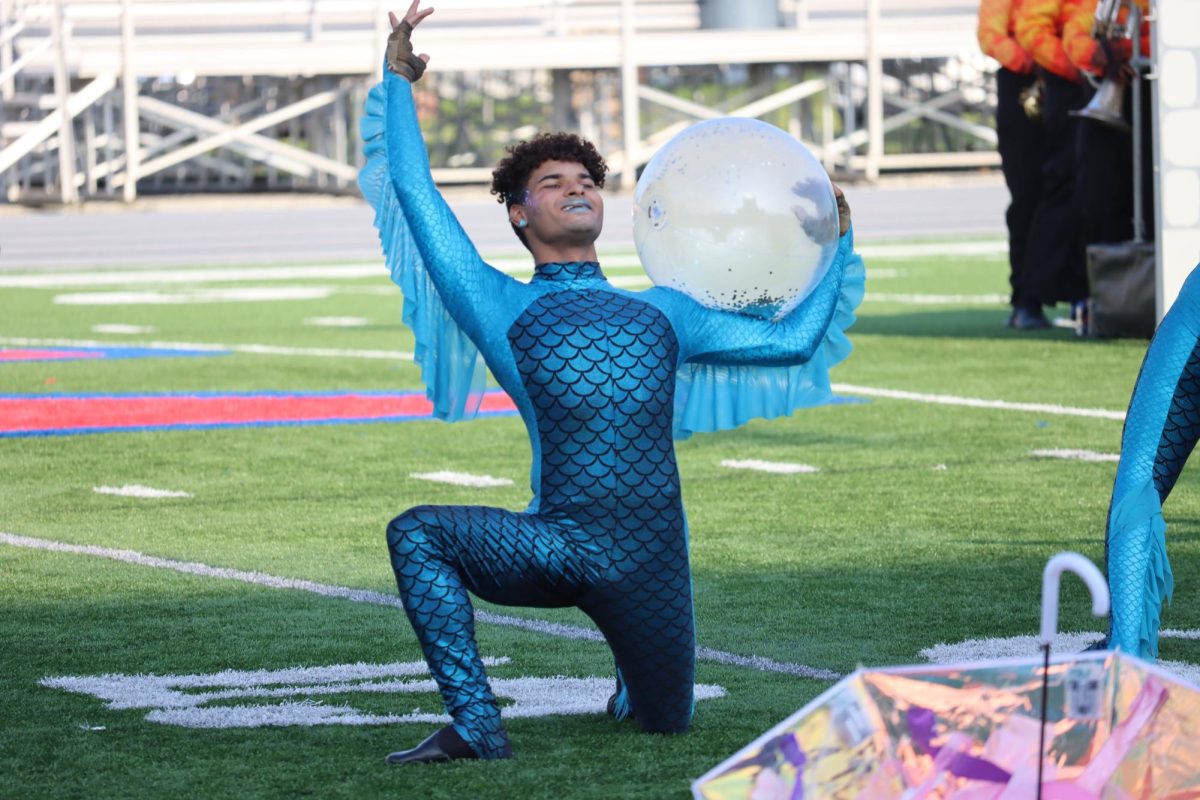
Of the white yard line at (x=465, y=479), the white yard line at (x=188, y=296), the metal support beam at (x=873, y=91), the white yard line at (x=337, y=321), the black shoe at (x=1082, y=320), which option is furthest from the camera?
the metal support beam at (x=873, y=91)

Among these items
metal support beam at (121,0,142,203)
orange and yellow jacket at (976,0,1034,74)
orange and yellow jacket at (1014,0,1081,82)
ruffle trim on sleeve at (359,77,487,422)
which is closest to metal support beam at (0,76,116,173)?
metal support beam at (121,0,142,203)

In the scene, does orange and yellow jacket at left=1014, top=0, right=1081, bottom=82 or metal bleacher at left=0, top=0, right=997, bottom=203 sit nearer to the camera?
orange and yellow jacket at left=1014, top=0, right=1081, bottom=82

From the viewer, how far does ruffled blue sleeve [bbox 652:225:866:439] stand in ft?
14.8

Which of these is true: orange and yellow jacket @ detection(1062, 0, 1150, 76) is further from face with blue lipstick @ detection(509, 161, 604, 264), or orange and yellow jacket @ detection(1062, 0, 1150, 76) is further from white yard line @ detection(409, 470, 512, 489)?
face with blue lipstick @ detection(509, 161, 604, 264)

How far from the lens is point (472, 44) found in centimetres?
2700

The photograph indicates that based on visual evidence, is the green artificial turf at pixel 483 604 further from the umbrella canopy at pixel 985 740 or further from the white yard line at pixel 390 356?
the umbrella canopy at pixel 985 740

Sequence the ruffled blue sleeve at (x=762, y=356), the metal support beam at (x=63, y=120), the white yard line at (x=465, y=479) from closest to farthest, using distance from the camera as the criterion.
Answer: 1. the ruffled blue sleeve at (x=762, y=356)
2. the white yard line at (x=465, y=479)
3. the metal support beam at (x=63, y=120)

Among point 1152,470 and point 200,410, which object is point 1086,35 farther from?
point 1152,470

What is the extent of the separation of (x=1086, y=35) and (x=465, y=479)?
21.2ft

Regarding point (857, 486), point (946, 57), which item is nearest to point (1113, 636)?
point (857, 486)

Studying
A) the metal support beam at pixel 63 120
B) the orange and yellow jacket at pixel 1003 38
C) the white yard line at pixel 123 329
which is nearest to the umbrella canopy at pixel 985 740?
the orange and yellow jacket at pixel 1003 38

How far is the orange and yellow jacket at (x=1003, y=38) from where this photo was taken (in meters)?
14.3

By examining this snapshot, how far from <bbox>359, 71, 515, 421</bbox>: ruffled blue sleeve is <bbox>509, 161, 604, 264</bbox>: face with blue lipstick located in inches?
4.3

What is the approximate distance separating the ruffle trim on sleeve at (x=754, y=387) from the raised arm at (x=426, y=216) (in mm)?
455
